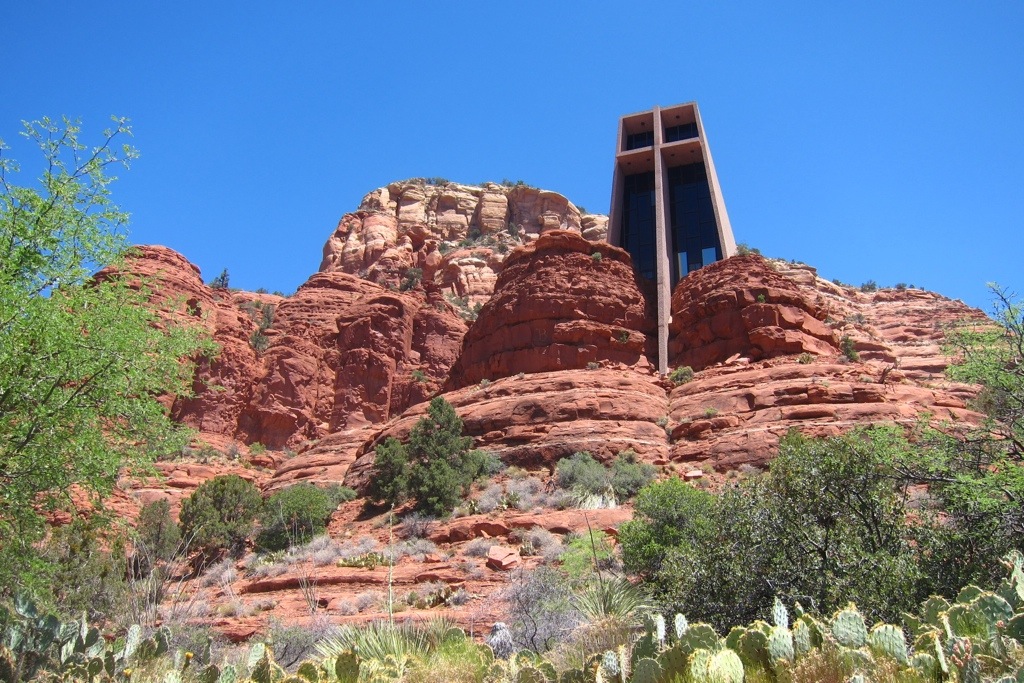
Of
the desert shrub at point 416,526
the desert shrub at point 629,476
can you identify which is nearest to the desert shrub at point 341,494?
the desert shrub at point 416,526

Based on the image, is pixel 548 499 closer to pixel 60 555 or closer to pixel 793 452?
pixel 793 452

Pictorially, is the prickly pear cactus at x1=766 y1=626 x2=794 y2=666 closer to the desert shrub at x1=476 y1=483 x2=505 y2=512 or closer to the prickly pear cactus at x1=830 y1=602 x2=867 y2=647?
the prickly pear cactus at x1=830 y1=602 x2=867 y2=647

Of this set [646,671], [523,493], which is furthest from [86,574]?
[646,671]

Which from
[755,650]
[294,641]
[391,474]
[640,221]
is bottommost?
[294,641]

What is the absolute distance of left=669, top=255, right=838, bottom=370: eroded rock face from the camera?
29172 millimetres

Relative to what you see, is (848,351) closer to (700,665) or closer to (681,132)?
(681,132)

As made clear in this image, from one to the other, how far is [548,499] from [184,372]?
1189 cm

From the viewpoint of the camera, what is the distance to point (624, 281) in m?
34.9

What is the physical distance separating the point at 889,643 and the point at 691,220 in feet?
121

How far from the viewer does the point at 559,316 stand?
32781 mm

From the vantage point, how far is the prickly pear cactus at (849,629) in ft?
18.5

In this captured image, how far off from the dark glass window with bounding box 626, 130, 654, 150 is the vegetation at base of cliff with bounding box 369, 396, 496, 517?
23267 millimetres

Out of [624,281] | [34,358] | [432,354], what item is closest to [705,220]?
[624,281]

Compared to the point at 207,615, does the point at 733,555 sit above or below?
above
